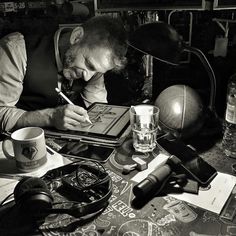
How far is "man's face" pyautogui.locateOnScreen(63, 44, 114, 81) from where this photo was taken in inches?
58.0

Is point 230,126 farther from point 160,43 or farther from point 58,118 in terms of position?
point 58,118

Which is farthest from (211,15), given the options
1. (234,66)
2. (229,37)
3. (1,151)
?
(1,151)

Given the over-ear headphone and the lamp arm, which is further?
the lamp arm

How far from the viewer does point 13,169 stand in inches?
37.0

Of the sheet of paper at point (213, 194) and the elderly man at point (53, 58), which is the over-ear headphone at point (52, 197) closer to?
the sheet of paper at point (213, 194)

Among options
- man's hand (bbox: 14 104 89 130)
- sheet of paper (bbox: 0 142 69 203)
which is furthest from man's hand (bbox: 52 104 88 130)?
sheet of paper (bbox: 0 142 69 203)

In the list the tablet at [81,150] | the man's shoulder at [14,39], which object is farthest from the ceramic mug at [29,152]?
the man's shoulder at [14,39]

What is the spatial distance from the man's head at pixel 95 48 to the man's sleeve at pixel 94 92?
1.06ft

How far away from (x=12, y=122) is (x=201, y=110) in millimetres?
809

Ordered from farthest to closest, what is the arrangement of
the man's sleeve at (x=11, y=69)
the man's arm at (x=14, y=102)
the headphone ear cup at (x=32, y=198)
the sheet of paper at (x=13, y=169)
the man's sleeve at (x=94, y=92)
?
1. the man's sleeve at (x=94, y=92)
2. the man's sleeve at (x=11, y=69)
3. the man's arm at (x=14, y=102)
4. the sheet of paper at (x=13, y=169)
5. the headphone ear cup at (x=32, y=198)

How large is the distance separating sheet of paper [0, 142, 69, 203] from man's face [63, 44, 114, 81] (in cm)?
60

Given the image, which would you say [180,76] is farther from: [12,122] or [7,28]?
[7,28]

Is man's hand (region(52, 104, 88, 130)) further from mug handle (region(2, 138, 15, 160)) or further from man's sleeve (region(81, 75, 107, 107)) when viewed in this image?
man's sleeve (region(81, 75, 107, 107))

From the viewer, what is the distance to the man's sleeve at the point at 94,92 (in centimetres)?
187
